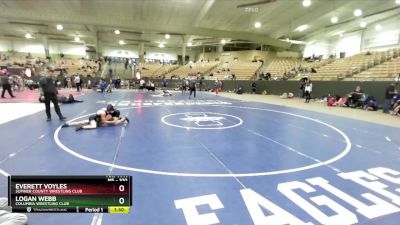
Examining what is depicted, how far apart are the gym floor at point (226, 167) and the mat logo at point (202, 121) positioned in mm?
136

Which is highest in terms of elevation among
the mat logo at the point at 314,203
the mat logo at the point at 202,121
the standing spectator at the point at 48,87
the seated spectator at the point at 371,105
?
the standing spectator at the point at 48,87

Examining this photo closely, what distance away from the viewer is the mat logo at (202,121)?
9117mm

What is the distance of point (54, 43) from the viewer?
49250 mm

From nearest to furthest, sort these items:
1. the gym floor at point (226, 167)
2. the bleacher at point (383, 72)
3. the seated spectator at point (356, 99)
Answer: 1. the gym floor at point (226, 167)
2. the seated spectator at point (356, 99)
3. the bleacher at point (383, 72)

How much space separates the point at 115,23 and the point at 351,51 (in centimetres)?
3210

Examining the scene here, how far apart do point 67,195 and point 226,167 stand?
Answer: 3.60 m

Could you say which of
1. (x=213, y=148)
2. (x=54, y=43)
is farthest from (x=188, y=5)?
(x=54, y=43)

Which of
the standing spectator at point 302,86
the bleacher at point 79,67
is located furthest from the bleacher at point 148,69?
the standing spectator at point 302,86

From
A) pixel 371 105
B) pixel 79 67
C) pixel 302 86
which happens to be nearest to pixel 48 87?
pixel 371 105

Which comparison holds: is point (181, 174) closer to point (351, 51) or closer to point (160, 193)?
point (160, 193)

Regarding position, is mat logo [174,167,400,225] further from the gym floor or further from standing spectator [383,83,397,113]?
standing spectator [383,83,397,113]

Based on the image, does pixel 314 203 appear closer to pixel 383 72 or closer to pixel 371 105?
pixel 371 105

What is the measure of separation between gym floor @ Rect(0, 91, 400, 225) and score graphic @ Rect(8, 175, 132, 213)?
1.49 meters

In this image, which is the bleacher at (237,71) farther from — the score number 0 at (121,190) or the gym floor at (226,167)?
the score number 0 at (121,190)
